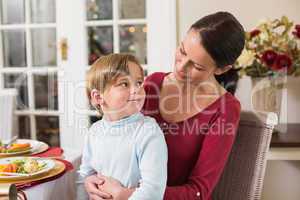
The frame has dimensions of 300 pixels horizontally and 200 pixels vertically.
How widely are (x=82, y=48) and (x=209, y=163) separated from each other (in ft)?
5.89

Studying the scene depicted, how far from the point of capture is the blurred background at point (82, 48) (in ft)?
8.09

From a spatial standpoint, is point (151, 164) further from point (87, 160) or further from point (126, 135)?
point (87, 160)

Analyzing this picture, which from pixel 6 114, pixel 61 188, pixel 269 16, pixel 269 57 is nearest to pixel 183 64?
pixel 61 188

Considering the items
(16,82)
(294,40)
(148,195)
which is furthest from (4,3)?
(148,195)

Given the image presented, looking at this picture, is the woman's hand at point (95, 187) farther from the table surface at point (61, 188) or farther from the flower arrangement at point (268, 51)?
the flower arrangement at point (268, 51)

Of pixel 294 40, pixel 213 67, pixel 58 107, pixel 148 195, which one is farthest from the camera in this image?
pixel 58 107

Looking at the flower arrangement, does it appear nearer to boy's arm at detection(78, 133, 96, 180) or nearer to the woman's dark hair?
the woman's dark hair

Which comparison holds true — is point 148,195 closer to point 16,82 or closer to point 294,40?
point 294,40

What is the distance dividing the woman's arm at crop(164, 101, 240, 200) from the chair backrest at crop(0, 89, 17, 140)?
4.68 feet

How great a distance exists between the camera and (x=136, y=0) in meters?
2.74

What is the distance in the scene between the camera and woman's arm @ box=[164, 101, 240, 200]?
1.24 m

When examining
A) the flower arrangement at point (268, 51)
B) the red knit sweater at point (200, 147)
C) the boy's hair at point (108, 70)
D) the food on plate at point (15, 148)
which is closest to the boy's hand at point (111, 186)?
the red knit sweater at point (200, 147)

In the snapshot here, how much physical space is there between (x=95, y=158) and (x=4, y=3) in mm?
2191

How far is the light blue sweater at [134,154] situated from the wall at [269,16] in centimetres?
142
